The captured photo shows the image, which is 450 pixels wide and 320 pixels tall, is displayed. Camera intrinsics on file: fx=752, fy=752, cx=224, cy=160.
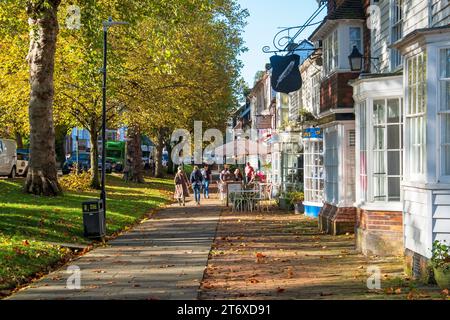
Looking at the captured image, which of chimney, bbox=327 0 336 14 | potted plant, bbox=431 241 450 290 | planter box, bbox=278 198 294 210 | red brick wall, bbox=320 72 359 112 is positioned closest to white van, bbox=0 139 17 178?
planter box, bbox=278 198 294 210

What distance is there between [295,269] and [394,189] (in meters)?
3.51

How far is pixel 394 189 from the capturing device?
15.6m

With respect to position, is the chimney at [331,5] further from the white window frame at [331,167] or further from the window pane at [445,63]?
the window pane at [445,63]

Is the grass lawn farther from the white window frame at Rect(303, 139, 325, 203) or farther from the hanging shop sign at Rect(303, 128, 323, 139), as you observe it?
the hanging shop sign at Rect(303, 128, 323, 139)

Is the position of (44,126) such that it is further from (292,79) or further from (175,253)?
(175,253)

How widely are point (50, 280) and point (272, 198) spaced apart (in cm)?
2466

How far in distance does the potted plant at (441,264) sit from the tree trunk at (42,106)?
16988 mm

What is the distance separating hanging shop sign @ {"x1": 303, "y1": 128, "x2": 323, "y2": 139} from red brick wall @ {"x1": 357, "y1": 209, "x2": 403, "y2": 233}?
834 cm

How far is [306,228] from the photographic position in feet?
70.8

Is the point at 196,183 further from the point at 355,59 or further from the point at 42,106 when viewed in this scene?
the point at 355,59

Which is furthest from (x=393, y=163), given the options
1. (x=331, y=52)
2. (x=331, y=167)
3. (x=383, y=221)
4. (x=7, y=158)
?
(x=7, y=158)

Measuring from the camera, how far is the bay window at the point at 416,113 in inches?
Answer: 458
